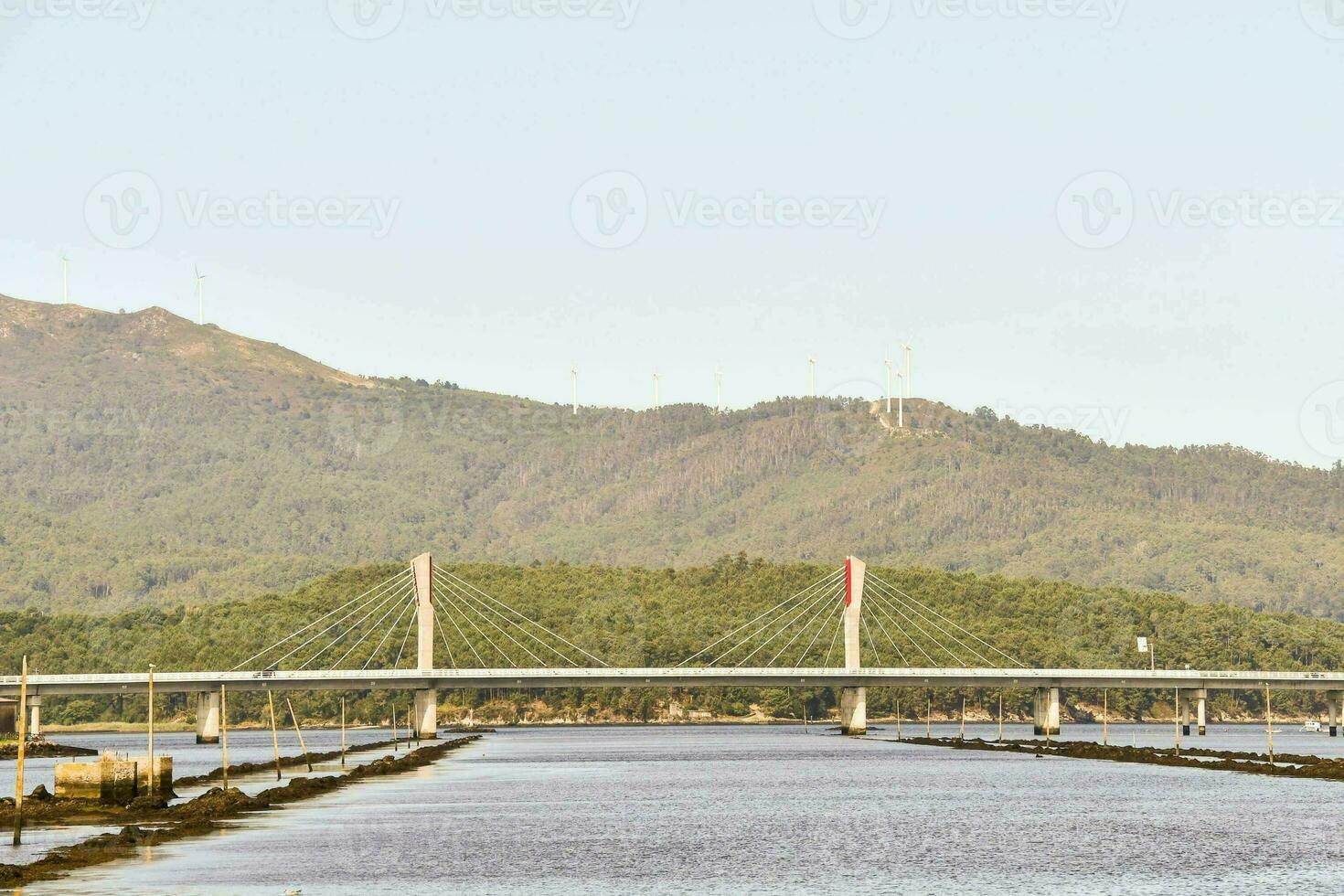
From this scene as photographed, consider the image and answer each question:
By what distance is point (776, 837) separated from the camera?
82438mm

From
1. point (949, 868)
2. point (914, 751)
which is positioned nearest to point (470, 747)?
point (914, 751)

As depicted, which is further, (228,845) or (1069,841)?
(1069,841)

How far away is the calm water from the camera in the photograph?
6450 cm

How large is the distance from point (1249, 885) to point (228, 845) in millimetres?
34219

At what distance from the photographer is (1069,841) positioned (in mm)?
79312

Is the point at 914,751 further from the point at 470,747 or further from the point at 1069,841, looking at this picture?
the point at 1069,841

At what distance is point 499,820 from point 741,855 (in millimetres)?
20048

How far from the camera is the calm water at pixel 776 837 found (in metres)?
64.5

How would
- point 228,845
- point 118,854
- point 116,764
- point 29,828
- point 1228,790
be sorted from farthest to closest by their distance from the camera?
1. point 1228,790
2. point 116,764
3. point 29,828
4. point 228,845
5. point 118,854

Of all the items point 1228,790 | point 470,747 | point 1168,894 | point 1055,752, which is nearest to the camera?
point 1168,894

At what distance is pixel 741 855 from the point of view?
244 ft

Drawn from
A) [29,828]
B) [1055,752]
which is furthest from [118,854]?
[1055,752]

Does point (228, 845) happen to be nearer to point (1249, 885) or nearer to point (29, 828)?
point (29, 828)

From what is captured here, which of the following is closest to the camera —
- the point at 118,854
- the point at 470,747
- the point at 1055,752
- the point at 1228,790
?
the point at 118,854
